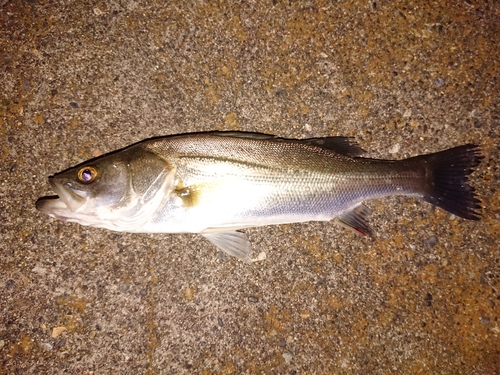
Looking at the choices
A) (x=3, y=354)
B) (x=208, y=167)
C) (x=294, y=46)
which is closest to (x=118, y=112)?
(x=208, y=167)

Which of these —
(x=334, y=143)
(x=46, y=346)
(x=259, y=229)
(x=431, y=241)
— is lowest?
(x=431, y=241)

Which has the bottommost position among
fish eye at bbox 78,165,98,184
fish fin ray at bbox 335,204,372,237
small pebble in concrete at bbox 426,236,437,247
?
small pebble in concrete at bbox 426,236,437,247

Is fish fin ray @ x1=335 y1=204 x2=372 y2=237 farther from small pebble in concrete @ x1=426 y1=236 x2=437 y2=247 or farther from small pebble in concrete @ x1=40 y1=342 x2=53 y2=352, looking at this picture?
small pebble in concrete @ x1=40 y1=342 x2=53 y2=352

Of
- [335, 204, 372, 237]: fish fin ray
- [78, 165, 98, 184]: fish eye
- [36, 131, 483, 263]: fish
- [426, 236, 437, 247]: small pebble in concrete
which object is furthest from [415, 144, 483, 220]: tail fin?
[78, 165, 98, 184]: fish eye

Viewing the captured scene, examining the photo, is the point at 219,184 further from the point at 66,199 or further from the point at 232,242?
the point at 66,199

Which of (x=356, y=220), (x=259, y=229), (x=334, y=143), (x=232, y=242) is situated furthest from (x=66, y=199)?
(x=356, y=220)

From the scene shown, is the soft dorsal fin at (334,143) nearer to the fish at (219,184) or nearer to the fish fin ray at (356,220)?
the fish at (219,184)

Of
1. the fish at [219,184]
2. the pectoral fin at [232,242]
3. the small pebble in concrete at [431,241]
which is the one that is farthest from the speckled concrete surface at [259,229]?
the fish at [219,184]

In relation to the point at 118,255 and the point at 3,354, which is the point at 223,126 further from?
the point at 3,354
